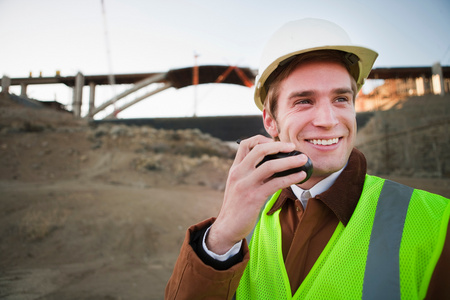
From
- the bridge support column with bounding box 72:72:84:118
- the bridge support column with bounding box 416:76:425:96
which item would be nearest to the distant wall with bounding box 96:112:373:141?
the bridge support column with bounding box 72:72:84:118

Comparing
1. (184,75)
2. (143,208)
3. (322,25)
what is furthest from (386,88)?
(322,25)

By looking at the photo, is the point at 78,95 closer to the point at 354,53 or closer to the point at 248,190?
the point at 354,53

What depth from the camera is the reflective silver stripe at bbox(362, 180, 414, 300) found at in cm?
113

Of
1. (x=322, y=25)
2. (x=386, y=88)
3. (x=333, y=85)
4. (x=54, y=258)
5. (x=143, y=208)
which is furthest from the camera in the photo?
(x=386, y=88)

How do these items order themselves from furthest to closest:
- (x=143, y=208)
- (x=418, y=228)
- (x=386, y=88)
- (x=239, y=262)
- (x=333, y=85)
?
1. (x=386, y=88)
2. (x=143, y=208)
3. (x=333, y=85)
4. (x=239, y=262)
5. (x=418, y=228)

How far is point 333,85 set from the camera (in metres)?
1.74

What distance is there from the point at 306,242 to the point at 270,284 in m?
0.34

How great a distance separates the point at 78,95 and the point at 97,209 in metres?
31.9

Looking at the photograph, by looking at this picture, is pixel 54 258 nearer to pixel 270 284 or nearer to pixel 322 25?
pixel 270 284

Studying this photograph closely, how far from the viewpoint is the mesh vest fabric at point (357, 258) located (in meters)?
1.12

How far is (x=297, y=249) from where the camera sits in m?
1.50

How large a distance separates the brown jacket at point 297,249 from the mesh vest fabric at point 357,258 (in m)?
0.05

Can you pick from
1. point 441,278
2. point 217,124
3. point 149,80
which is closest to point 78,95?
point 149,80

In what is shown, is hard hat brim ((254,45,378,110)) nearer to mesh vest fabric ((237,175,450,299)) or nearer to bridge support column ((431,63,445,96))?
mesh vest fabric ((237,175,450,299))
